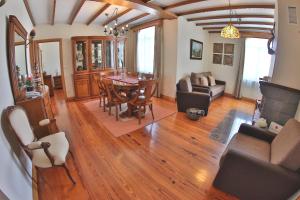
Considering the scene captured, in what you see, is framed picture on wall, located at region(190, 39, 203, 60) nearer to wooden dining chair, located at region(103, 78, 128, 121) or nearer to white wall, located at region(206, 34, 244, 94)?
white wall, located at region(206, 34, 244, 94)

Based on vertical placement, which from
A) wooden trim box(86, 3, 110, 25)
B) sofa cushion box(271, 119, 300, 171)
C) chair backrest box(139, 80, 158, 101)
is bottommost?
sofa cushion box(271, 119, 300, 171)

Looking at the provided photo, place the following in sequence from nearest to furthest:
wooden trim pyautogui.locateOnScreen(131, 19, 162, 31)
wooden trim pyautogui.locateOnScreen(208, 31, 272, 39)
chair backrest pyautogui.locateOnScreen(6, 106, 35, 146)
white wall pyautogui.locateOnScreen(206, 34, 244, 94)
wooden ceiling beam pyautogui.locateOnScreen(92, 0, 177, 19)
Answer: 1. chair backrest pyautogui.locateOnScreen(6, 106, 35, 146)
2. wooden ceiling beam pyautogui.locateOnScreen(92, 0, 177, 19)
3. wooden trim pyautogui.locateOnScreen(208, 31, 272, 39)
4. wooden trim pyautogui.locateOnScreen(131, 19, 162, 31)
5. white wall pyautogui.locateOnScreen(206, 34, 244, 94)

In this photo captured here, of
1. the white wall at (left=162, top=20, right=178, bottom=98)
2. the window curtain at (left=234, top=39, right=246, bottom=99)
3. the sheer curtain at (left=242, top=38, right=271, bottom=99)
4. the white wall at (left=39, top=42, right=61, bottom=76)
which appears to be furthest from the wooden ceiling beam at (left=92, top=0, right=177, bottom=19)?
the white wall at (left=39, top=42, right=61, bottom=76)

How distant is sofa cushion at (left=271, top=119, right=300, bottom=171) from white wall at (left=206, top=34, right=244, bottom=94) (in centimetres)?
469

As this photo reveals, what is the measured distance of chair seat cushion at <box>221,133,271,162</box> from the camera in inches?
84.0

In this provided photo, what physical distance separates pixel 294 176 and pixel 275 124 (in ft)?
4.27

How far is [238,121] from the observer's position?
169 inches

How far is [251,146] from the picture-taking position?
2309 millimetres

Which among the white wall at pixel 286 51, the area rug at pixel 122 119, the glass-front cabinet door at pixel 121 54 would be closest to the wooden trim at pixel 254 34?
the white wall at pixel 286 51

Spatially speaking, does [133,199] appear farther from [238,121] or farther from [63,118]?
[238,121]

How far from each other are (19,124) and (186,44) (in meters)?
4.93

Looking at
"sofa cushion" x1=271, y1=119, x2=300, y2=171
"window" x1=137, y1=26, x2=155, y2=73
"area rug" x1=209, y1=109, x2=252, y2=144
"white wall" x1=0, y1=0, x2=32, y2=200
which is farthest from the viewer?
"window" x1=137, y1=26, x2=155, y2=73

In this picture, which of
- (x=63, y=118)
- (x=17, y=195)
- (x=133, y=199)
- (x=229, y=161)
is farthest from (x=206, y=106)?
(x=17, y=195)

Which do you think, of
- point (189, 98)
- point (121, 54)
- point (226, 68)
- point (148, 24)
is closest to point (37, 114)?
point (189, 98)
